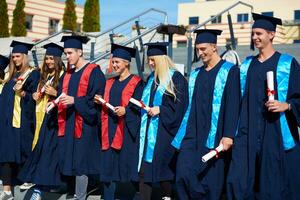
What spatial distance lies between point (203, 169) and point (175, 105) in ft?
2.77

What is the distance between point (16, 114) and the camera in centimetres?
620

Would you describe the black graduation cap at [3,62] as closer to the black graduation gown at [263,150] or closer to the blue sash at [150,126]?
the blue sash at [150,126]

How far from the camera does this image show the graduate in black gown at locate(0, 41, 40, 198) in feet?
19.7

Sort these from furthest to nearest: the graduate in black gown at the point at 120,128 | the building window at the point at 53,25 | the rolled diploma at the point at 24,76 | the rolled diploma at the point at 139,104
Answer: the building window at the point at 53,25
the rolled diploma at the point at 24,76
the graduate in black gown at the point at 120,128
the rolled diploma at the point at 139,104

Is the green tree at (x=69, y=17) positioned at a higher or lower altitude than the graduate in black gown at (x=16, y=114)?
higher

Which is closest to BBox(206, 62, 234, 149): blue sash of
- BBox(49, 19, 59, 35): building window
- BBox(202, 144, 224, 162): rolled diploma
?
BBox(202, 144, 224, 162): rolled diploma

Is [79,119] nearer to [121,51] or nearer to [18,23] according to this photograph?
[121,51]

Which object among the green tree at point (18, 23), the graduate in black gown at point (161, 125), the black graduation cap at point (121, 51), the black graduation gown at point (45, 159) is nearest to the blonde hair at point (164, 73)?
the graduate in black gown at point (161, 125)

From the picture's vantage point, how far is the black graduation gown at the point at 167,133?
5000mm

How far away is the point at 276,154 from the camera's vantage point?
161 inches

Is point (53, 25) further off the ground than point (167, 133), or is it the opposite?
point (53, 25)

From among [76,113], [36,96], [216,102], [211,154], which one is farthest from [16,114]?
[211,154]

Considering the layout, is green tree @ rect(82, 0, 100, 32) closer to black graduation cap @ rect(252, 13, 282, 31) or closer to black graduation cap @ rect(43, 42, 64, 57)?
black graduation cap @ rect(43, 42, 64, 57)

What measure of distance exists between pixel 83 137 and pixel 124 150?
0.51m
